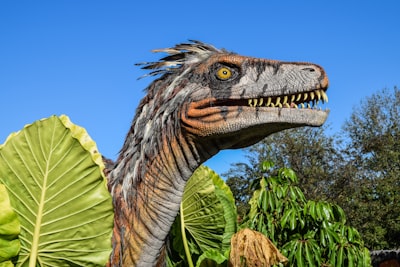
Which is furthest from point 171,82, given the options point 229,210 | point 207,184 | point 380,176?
point 380,176

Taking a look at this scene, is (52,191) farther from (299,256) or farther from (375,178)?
(375,178)

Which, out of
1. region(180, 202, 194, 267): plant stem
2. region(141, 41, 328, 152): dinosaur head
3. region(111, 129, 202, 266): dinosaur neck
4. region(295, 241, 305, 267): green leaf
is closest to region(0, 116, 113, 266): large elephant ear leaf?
region(111, 129, 202, 266): dinosaur neck

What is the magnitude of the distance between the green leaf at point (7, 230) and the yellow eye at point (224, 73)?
110cm

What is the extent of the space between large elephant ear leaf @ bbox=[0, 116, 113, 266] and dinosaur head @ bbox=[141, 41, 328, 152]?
55 centimetres

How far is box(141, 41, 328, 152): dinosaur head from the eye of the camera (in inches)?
98.1

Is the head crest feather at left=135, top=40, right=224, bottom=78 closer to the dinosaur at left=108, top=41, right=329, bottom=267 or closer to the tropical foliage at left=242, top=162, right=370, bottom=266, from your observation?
the dinosaur at left=108, top=41, right=329, bottom=267

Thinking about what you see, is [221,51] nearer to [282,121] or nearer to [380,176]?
[282,121]

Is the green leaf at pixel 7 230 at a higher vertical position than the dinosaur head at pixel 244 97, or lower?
lower

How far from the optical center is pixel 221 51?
110 inches

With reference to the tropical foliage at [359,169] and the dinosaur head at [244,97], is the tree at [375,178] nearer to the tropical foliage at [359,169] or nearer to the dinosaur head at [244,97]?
the tropical foliage at [359,169]

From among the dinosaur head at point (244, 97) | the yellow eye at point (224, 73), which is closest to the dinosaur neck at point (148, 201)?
the dinosaur head at point (244, 97)

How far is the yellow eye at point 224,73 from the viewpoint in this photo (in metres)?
2.61

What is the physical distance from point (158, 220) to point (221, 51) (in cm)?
90

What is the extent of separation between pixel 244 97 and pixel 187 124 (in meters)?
0.29
